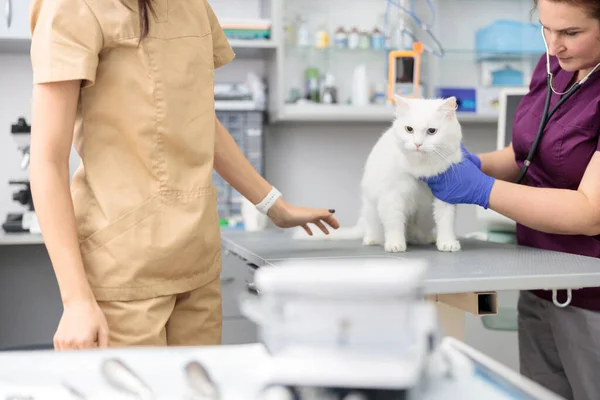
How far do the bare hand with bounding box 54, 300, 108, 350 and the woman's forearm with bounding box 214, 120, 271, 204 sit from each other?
1.50ft

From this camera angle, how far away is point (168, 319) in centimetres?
99

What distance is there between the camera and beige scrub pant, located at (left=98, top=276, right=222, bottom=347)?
931 millimetres

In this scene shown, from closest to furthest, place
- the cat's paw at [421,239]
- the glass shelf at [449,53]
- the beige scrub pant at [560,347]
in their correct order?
the beige scrub pant at [560,347] < the cat's paw at [421,239] < the glass shelf at [449,53]

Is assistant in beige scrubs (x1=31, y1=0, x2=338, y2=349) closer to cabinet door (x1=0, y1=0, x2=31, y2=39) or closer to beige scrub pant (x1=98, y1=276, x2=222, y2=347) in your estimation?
beige scrub pant (x1=98, y1=276, x2=222, y2=347)

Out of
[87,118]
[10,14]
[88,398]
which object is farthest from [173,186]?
[10,14]

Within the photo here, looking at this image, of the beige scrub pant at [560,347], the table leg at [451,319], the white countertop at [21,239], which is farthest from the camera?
the white countertop at [21,239]

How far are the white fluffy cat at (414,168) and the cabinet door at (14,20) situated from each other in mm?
1611

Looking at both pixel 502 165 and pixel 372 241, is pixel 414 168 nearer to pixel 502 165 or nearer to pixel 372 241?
pixel 372 241

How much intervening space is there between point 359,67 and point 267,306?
222cm

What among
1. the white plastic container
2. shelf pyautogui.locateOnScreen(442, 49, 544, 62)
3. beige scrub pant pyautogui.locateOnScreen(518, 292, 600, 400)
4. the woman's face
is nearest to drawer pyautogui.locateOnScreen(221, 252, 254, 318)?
beige scrub pant pyautogui.locateOnScreen(518, 292, 600, 400)

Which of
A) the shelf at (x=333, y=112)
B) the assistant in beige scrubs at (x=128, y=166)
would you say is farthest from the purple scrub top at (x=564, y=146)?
the shelf at (x=333, y=112)

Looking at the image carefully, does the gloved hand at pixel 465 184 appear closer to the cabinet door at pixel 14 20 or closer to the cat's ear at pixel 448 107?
the cat's ear at pixel 448 107

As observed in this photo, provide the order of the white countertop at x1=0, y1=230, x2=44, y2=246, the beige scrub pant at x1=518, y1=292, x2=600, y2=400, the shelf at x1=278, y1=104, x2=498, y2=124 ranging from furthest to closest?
the shelf at x1=278, y1=104, x2=498, y2=124, the white countertop at x1=0, y1=230, x2=44, y2=246, the beige scrub pant at x1=518, y1=292, x2=600, y2=400

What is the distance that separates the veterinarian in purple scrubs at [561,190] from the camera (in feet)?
3.70
